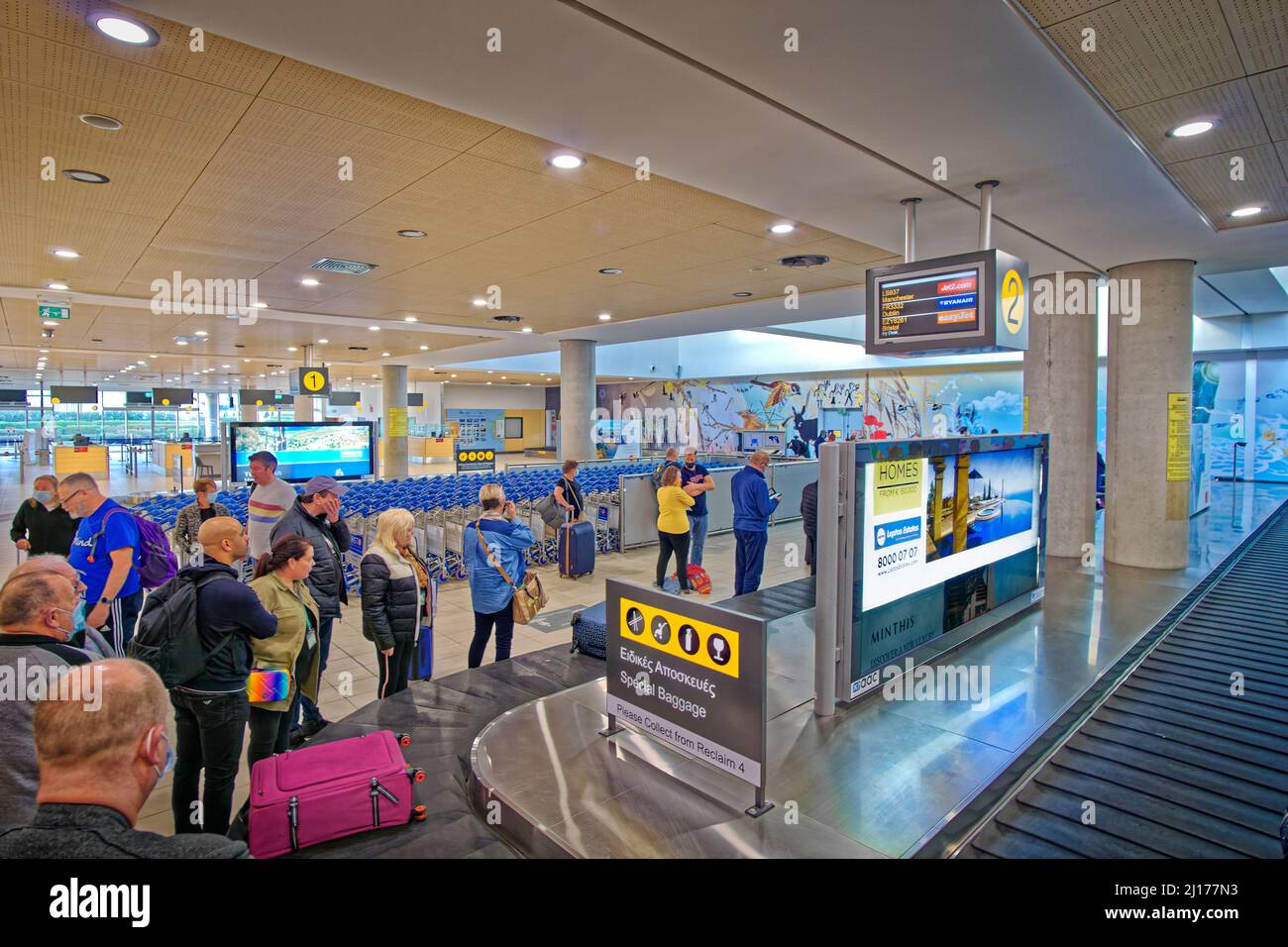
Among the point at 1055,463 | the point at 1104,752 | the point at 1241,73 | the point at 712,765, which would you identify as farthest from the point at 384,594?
the point at 1055,463

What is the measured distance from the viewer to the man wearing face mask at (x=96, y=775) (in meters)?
1.43

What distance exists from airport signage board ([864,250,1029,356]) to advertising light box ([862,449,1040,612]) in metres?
1.01

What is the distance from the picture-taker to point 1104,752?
12.8 ft

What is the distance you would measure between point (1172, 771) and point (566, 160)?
556 centimetres

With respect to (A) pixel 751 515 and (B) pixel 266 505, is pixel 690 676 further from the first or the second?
(B) pixel 266 505

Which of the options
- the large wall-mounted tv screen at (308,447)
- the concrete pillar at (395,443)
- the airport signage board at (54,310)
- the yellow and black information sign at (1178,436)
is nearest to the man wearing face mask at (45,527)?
the large wall-mounted tv screen at (308,447)

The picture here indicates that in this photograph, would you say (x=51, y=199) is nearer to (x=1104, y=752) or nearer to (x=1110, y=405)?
(x=1104, y=752)

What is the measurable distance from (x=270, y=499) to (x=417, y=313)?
7.18 m

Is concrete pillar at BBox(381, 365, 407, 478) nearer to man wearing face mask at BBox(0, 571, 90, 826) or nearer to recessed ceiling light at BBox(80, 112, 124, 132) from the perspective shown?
recessed ceiling light at BBox(80, 112, 124, 132)

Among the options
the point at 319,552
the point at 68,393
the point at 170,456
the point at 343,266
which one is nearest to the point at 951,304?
the point at 319,552

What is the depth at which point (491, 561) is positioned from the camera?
513cm
